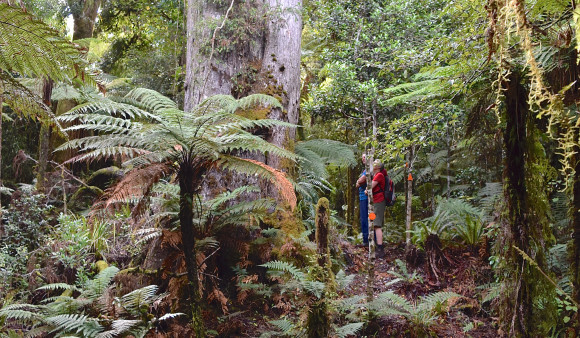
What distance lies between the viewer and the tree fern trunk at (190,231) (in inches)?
120

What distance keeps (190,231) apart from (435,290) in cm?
394

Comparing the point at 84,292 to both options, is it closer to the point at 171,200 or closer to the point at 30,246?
the point at 171,200

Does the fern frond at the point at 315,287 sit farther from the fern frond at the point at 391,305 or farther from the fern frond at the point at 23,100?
the fern frond at the point at 23,100

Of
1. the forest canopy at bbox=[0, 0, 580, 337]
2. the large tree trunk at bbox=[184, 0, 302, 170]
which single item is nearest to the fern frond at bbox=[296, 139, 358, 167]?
the forest canopy at bbox=[0, 0, 580, 337]

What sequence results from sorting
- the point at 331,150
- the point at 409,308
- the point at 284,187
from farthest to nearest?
the point at 331,150, the point at 409,308, the point at 284,187

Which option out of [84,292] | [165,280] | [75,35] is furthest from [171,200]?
[75,35]

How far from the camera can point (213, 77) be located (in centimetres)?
533

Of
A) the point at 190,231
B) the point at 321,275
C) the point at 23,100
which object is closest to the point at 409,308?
the point at 321,275

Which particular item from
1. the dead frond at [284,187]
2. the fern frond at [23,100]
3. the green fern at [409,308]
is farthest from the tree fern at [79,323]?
the green fern at [409,308]

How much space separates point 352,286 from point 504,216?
3.30 meters

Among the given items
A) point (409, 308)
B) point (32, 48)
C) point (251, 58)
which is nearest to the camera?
point (32, 48)

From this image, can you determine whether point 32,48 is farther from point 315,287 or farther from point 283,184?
point 315,287

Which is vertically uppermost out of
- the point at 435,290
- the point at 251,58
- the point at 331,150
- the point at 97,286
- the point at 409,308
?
the point at 251,58

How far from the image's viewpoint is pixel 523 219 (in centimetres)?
255
